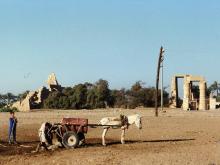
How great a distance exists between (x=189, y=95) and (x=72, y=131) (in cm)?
6015

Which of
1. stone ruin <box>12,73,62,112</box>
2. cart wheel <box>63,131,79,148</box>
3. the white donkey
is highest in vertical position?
stone ruin <box>12,73,62,112</box>

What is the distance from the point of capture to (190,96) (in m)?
82.9

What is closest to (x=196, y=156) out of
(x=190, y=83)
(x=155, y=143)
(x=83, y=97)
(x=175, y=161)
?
(x=175, y=161)

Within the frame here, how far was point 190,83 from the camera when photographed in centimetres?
8269

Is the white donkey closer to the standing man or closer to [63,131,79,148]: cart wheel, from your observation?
[63,131,79,148]: cart wheel

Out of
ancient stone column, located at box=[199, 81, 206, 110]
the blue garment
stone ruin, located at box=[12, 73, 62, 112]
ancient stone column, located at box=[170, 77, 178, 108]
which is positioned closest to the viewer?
the blue garment

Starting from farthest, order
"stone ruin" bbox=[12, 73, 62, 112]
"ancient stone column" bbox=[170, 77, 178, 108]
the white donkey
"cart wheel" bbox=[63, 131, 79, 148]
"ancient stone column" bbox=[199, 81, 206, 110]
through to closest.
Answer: "stone ruin" bbox=[12, 73, 62, 112]
"ancient stone column" bbox=[170, 77, 178, 108]
"ancient stone column" bbox=[199, 81, 206, 110]
the white donkey
"cart wheel" bbox=[63, 131, 79, 148]

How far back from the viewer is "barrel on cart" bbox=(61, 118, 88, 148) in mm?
23500

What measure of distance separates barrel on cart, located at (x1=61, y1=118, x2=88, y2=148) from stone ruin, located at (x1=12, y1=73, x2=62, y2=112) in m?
60.0

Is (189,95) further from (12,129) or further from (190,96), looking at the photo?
(12,129)

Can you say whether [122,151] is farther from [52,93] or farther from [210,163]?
[52,93]

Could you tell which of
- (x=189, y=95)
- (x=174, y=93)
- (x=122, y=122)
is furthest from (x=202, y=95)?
(x=122, y=122)

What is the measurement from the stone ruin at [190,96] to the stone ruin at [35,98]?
67.2 feet

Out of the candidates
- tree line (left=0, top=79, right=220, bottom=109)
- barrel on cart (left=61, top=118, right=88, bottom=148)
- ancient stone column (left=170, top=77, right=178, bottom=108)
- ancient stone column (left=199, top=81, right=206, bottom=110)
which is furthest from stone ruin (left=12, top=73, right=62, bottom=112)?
barrel on cart (left=61, top=118, right=88, bottom=148)
